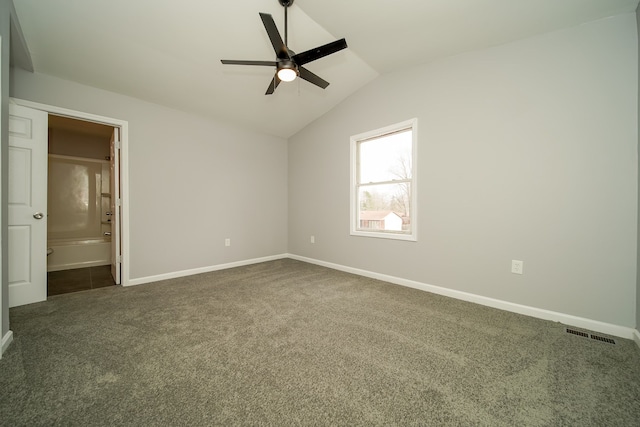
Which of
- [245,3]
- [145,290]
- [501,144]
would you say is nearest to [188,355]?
[145,290]

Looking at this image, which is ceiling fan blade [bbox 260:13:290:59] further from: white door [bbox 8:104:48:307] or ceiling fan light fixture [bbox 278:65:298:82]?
white door [bbox 8:104:48:307]

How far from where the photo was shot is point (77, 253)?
4.12m

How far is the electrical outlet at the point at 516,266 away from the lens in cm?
228

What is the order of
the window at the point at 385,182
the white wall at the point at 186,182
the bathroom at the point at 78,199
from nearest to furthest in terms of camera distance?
1. the white wall at the point at 186,182
2. the window at the point at 385,182
3. the bathroom at the point at 78,199

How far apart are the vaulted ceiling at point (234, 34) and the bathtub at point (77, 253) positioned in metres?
2.90

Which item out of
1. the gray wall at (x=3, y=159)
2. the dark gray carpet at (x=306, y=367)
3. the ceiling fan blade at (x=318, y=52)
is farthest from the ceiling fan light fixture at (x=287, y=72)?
the dark gray carpet at (x=306, y=367)

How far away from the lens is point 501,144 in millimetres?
2375

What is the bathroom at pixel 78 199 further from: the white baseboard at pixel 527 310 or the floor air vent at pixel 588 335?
the floor air vent at pixel 588 335

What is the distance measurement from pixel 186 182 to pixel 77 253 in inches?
101

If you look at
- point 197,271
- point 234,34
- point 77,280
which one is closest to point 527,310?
point 234,34

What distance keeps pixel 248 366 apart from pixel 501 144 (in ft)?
9.65

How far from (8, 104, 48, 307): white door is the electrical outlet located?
4.87 m

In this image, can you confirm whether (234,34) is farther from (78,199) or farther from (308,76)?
(78,199)

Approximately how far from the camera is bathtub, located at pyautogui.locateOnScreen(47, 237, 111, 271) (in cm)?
391
